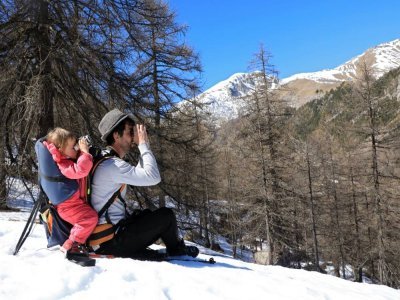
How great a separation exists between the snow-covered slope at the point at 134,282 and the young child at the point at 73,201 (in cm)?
22

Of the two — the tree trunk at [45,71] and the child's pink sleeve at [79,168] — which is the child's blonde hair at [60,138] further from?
the tree trunk at [45,71]

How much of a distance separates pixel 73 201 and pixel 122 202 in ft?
1.63

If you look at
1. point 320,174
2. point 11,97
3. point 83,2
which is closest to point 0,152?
point 11,97

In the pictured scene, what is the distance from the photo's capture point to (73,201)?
3621 millimetres

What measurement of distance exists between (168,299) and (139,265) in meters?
0.60

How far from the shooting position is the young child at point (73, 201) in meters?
3.57

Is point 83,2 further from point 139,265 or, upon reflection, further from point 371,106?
point 371,106

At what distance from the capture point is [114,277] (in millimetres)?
3092

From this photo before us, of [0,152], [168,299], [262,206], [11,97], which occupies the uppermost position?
[11,97]

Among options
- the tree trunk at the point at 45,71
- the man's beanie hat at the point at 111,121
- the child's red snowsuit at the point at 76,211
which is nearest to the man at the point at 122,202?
the man's beanie hat at the point at 111,121

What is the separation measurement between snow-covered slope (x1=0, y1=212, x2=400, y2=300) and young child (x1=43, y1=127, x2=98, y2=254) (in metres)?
0.22

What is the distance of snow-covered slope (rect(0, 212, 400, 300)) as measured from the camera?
2828 millimetres

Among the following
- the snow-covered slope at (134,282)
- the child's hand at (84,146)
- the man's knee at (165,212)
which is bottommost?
the snow-covered slope at (134,282)

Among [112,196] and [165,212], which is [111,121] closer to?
[112,196]
